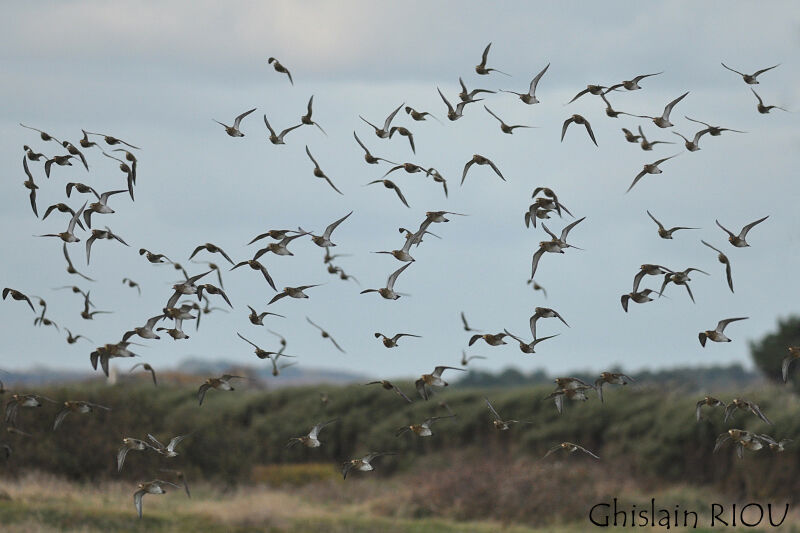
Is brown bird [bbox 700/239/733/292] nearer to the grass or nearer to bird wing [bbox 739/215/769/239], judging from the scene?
bird wing [bbox 739/215/769/239]

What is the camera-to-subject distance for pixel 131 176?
13055mm

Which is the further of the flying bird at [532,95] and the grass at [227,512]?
the grass at [227,512]

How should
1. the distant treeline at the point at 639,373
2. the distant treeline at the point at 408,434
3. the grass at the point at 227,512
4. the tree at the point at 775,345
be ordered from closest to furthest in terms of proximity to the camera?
the grass at the point at 227,512 → the distant treeline at the point at 408,434 → the tree at the point at 775,345 → the distant treeline at the point at 639,373

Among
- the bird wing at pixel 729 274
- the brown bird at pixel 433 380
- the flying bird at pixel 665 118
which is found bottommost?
the brown bird at pixel 433 380

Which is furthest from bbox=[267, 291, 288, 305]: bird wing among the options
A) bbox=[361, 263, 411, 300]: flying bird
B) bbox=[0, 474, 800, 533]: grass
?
bbox=[0, 474, 800, 533]: grass

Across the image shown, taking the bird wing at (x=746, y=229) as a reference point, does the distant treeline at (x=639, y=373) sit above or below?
below

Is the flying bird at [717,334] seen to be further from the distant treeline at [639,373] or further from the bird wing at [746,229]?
the distant treeline at [639,373]

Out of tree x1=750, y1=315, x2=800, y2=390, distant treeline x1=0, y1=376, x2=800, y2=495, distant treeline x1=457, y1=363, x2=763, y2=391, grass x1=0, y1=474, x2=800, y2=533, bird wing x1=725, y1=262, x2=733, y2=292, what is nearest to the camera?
bird wing x1=725, y1=262, x2=733, y2=292

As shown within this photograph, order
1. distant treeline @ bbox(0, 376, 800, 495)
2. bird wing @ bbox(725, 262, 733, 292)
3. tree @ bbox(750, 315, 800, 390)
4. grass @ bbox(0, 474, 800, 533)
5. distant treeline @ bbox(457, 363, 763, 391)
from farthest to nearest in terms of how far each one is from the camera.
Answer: distant treeline @ bbox(457, 363, 763, 391), tree @ bbox(750, 315, 800, 390), distant treeline @ bbox(0, 376, 800, 495), grass @ bbox(0, 474, 800, 533), bird wing @ bbox(725, 262, 733, 292)

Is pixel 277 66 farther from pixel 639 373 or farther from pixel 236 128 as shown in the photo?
pixel 639 373

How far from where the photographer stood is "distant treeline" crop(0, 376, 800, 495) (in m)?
26.2

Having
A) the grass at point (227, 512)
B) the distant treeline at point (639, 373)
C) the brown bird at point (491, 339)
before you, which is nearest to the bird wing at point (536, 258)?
the brown bird at point (491, 339)

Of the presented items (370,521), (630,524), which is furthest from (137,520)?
(630,524)

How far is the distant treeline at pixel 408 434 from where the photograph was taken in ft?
86.0
